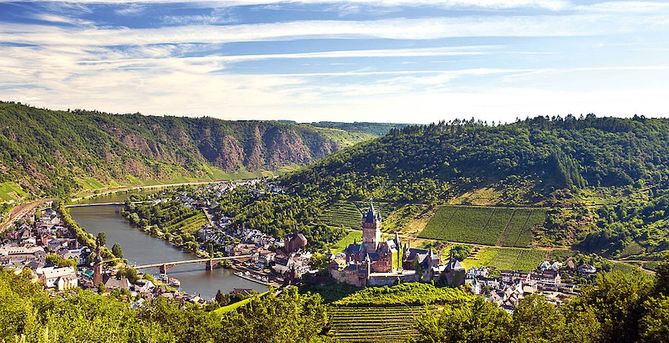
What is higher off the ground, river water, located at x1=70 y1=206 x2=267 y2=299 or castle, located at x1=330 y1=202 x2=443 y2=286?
castle, located at x1=330 y1=202 x2=443 y2=286

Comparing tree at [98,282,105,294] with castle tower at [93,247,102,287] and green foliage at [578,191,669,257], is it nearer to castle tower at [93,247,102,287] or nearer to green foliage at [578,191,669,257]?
castle tower at [93,247,102,287]

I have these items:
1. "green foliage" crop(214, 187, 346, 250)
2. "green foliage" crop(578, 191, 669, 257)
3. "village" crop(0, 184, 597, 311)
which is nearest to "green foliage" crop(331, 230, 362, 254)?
"green foliage" crop(214, 187, 346, 250)

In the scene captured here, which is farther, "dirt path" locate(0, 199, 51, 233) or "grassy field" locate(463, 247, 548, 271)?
"dirt path" locate(0, 199, 51, 233)

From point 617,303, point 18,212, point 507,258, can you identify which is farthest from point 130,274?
point 18,212

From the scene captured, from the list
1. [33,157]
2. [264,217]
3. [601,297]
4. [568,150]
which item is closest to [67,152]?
[33,157]

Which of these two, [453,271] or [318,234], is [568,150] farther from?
[453,271]
